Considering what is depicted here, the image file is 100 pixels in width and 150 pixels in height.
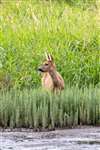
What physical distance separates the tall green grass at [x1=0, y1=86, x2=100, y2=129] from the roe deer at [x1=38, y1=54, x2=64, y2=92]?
96 cm

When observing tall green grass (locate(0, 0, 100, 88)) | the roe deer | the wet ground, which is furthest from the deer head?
the wet ground

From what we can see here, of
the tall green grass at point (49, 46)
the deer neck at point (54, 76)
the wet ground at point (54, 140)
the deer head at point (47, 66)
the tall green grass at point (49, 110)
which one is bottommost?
the wet ground at point (54, 140)

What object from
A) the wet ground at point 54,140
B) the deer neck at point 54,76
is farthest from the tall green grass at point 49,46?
the wet ground at point 54,140

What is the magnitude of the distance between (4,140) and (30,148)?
76 cm

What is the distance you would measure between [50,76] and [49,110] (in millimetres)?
1838

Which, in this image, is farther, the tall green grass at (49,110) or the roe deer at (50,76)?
the roe deer at (50,76)

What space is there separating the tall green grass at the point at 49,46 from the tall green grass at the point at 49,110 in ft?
6.55

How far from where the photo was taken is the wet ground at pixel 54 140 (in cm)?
948

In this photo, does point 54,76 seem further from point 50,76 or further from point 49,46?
point 49,46

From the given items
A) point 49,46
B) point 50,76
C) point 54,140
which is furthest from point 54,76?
point 54,140

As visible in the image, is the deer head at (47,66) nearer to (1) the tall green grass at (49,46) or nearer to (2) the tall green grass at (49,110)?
(1) the tall green grass at (49,46)

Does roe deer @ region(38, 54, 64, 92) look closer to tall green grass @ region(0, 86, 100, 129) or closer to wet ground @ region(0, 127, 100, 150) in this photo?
tall green grass @ region(0, 86, 100, 129)

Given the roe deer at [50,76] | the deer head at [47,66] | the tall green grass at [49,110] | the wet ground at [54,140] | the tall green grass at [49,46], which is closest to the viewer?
the wet ground at [54,140]

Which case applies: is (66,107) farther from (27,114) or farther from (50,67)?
(50,67)
